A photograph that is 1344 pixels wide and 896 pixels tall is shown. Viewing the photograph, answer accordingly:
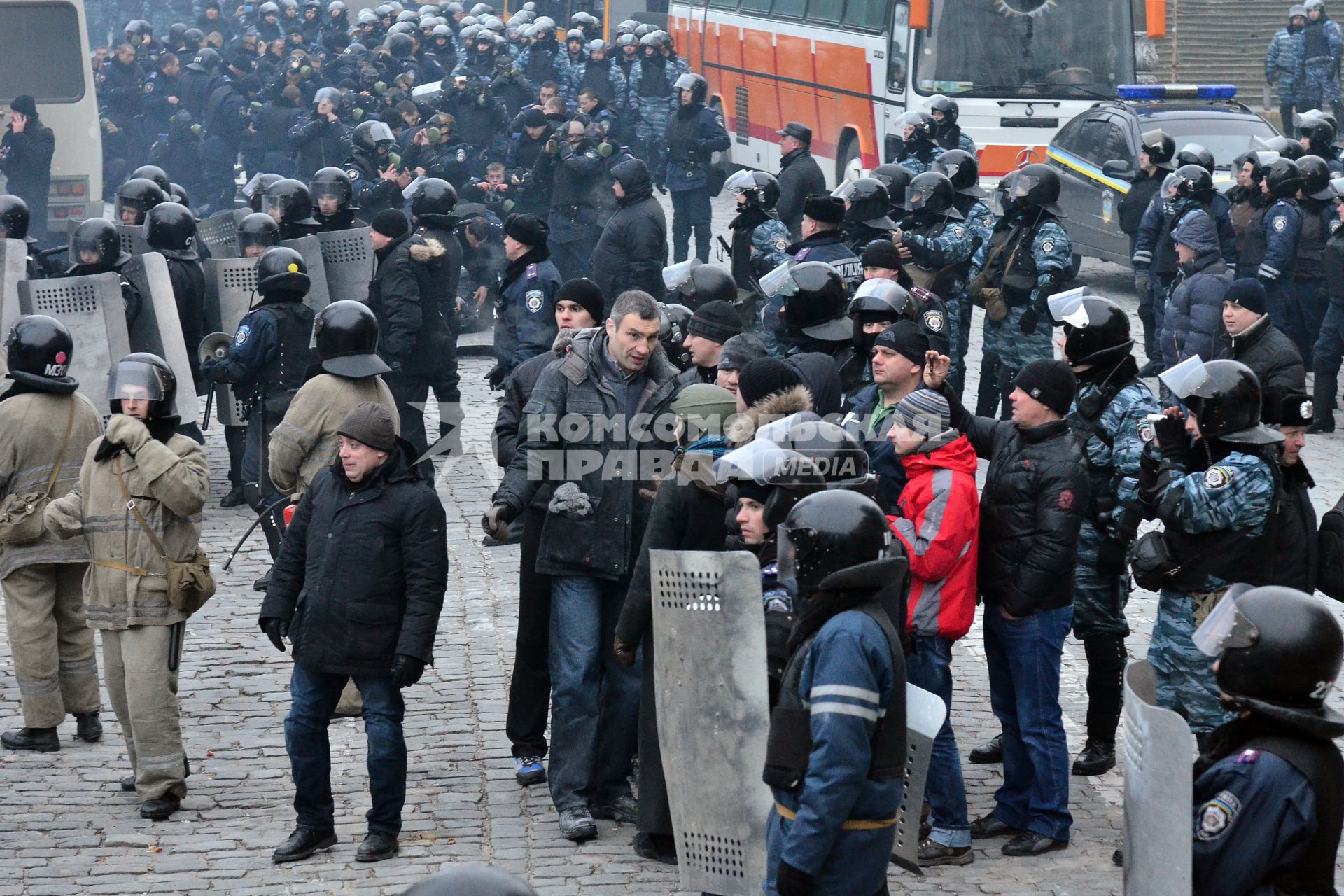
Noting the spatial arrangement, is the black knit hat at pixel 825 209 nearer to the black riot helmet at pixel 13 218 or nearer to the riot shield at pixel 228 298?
the riot shield at pixel 228 298

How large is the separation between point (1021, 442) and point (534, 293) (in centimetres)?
421

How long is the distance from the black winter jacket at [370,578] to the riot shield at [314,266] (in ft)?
16.8

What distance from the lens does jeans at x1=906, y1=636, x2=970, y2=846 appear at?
19.3ft

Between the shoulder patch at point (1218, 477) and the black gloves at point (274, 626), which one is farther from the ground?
the shoulder patch at point (1218, 477)

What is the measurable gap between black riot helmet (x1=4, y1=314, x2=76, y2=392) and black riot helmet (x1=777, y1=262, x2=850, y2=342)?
305 cm

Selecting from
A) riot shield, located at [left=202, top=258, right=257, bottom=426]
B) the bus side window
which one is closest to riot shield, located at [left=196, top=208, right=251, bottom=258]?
riot shield, located at [left=202, top=258, right=257, bottom=426]

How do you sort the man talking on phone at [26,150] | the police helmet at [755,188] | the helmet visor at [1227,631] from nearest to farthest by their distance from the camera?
the helmet visor at [1227,631] < the police helmet at [755,188] < the man talking on phone at [26,150]

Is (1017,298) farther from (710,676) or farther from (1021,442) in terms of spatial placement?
(710,676)

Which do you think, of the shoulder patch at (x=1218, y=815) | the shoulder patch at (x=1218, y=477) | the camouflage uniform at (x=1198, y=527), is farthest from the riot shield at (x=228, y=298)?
the shoulder patch at (x=1218, y=815)

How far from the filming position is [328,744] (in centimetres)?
608

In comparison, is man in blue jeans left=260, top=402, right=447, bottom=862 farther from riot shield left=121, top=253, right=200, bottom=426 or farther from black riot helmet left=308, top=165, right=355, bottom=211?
black riot helmet left=308, top=165, right=355, bottom=211

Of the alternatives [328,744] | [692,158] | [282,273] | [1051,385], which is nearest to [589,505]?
[328,744]

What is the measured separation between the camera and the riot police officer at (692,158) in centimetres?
1769

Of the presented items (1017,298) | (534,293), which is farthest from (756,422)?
(1017,298)
